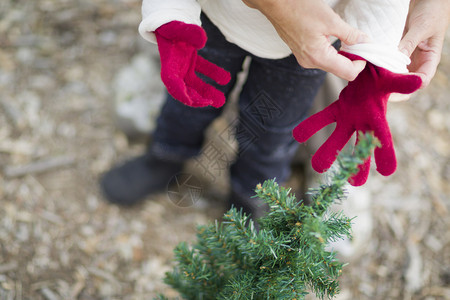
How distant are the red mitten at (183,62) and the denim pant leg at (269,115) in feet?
0.84

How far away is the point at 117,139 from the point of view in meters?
1.69

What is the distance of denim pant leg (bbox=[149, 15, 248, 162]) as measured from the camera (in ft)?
3.21

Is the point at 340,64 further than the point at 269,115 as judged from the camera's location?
No

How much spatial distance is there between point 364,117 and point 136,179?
1.03 metres

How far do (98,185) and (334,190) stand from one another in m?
1.18

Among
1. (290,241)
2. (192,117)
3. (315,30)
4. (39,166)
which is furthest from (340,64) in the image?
(39,166)

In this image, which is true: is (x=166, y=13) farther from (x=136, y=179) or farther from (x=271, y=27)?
(x=136, y=179)

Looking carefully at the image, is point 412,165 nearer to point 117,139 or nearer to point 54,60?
point 117,139

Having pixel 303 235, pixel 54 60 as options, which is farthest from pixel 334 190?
pixel 54 60

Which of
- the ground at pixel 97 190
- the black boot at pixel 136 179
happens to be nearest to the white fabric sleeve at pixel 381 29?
the ground at pixel 97 190

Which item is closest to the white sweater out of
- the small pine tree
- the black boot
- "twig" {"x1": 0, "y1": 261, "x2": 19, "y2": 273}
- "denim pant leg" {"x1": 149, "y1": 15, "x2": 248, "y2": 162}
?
"denim pant leg" {"x1": 149, "y1": 15, "x2": 248, "y2": 162}

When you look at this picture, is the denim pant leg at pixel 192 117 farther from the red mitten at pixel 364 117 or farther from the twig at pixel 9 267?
the twig at pixel 9 267

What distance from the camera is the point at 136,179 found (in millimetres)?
1513

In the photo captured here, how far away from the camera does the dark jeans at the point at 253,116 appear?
979 mm
